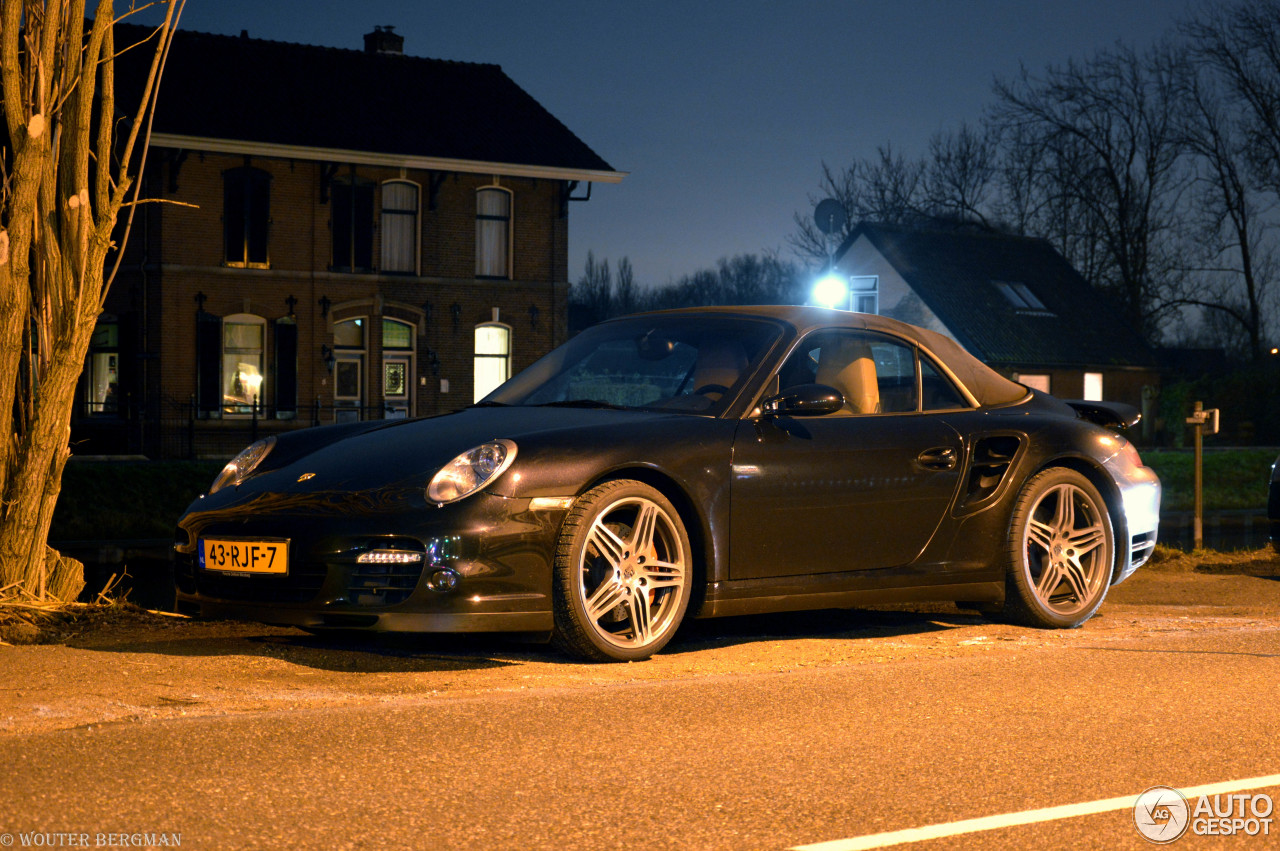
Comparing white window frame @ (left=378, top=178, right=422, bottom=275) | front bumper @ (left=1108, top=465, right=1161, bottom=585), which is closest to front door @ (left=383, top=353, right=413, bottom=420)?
white window frame @ (left=378, top=178, right=422, bottom=275)

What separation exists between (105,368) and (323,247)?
19.0 feet

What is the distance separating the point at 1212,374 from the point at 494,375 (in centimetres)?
3099

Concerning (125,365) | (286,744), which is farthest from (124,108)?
(286,744)

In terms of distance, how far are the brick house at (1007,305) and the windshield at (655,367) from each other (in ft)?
139

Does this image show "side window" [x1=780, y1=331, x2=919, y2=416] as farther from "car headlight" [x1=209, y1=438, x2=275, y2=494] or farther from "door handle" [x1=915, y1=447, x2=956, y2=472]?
"car headlight" [x1=209, y1=438, x2=275, y2=494]

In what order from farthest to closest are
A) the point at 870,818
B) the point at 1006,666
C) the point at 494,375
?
the point at 494,375 → the point at 1006,666 → the point at 870,818

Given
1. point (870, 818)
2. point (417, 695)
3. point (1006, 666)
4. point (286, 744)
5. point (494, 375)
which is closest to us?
point (870, 818)

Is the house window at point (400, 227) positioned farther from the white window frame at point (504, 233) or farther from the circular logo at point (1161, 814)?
the circular logo at point (1161, 814)

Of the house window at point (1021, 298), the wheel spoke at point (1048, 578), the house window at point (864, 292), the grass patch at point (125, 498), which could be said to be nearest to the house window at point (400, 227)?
the grass patch at point (125, 498)

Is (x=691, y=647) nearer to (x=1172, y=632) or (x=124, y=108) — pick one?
(x=1172, y=632)

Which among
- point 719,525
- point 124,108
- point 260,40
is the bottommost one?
point 719,525

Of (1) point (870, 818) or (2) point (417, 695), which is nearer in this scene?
(1) point (870, 818)

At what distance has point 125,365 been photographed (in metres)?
35.2

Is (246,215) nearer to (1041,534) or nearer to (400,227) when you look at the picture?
(400,227)
